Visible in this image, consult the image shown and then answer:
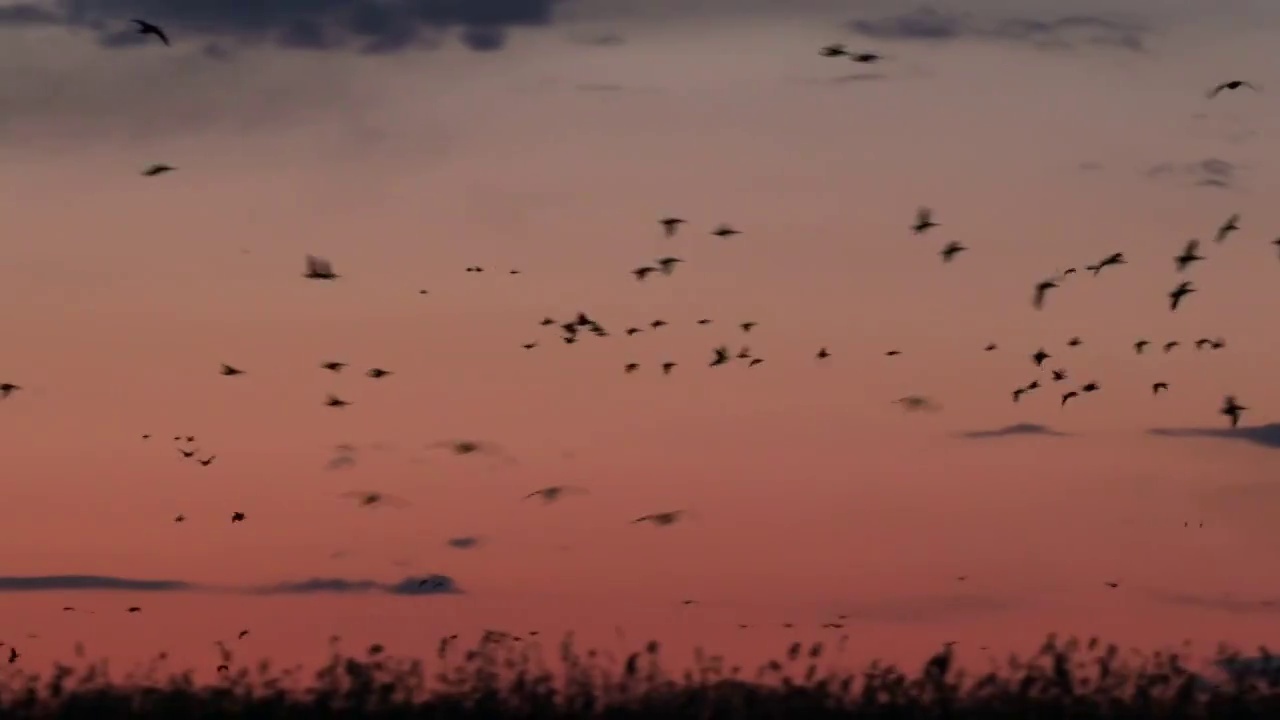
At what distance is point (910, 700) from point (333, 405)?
10.2 m

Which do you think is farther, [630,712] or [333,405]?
[333,405]

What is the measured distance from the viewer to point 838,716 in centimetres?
3550

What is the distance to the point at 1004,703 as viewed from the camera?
35250 mm

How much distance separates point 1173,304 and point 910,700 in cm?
703

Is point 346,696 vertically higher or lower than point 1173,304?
lower

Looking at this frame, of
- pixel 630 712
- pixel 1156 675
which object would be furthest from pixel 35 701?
pixel 1156 675

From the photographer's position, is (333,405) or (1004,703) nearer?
(1004,703)

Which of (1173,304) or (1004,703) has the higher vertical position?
(1173,304)

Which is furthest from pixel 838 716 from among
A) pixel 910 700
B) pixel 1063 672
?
pixel 1063 672

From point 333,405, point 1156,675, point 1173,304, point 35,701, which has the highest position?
point 1173,304

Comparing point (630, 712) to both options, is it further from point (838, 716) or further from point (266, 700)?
point (266, 700)

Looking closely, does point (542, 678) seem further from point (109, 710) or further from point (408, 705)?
point (109, 710)

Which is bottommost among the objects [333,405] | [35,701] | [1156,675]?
[35,701]

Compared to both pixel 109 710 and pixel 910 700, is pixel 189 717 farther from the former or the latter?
pixel 910 700
